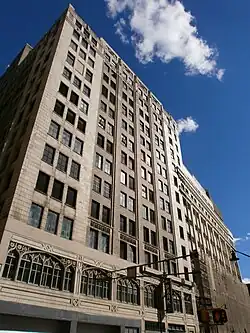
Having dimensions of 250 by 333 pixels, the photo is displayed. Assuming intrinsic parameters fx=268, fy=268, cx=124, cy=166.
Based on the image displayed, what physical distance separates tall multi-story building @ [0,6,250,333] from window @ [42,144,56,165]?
0.10 metres

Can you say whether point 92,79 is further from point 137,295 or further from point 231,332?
point 231,332

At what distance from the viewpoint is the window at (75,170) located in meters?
25.7

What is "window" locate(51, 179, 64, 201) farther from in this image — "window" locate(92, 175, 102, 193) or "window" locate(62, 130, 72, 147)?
"window" locate(62, 130, 72, 147)

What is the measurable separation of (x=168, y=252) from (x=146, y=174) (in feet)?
34.9

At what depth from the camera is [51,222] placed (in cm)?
2173

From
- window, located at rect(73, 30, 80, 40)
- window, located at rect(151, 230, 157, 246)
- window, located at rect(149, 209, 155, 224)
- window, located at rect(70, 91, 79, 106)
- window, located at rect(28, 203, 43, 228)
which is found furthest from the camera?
window, located at rect(73, 30, 80, 40)

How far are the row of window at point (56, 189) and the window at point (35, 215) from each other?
4.86 feet

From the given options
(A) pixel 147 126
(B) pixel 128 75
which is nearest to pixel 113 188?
(A) pixel 147 126

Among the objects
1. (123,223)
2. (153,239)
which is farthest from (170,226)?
(123,223)

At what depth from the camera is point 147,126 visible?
43844 mm

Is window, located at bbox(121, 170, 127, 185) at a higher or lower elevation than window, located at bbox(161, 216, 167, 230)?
higher

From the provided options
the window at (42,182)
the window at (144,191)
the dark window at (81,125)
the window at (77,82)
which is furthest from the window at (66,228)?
the window at (77,82)

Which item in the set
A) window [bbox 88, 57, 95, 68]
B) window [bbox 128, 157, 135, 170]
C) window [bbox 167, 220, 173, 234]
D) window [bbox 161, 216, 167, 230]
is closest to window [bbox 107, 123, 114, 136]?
window [bbox 128, 157, 135, 170]

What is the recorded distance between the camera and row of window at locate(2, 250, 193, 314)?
18.1 metres
